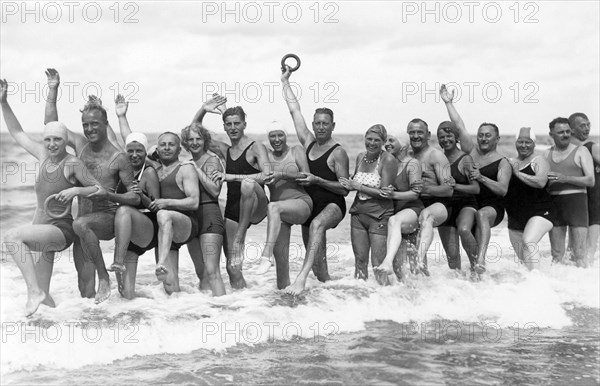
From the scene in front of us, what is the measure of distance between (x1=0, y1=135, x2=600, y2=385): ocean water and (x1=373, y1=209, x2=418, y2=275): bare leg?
54 centimetres

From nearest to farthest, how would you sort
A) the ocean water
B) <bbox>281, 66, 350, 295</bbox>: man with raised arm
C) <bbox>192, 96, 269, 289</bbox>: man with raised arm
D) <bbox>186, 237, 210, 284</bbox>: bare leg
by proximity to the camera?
the ocean water < <bbox>192, 96, 269, 289</bbox>: man with raised arm < <bbox>186, 237, 210, 284</bbox>: bare leg < <bbox>281, 66, 350, 295</bbox>: man with raised arm

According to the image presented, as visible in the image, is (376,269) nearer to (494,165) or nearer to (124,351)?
(494,165)

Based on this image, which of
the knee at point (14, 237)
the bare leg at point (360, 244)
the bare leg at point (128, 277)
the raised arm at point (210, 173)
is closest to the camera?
the knee at point (14, 237)

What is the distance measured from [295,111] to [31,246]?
3.54 meters

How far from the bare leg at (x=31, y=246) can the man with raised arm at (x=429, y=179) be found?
13.9ft

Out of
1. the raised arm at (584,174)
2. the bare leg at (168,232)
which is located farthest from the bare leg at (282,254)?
the raised arm at (584,174)

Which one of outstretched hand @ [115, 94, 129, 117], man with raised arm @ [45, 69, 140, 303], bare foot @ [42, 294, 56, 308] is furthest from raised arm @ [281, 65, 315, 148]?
bare foot @ [42, 294, 56, 308]

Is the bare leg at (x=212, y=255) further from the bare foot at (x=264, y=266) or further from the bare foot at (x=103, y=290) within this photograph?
the bare foot at (x=103, y=290)

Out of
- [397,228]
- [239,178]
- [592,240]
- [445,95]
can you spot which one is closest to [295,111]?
[239,178]

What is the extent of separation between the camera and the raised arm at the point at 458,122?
10.1m

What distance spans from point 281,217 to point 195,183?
3.48ft

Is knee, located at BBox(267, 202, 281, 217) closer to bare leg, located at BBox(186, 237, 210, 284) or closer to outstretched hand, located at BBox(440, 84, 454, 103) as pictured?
bare leg, located at BBox(186, 237, 210, 284)

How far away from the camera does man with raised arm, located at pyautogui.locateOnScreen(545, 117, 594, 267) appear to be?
10.2m

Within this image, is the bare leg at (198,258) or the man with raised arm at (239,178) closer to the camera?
the man with raised arm at (239,178)
